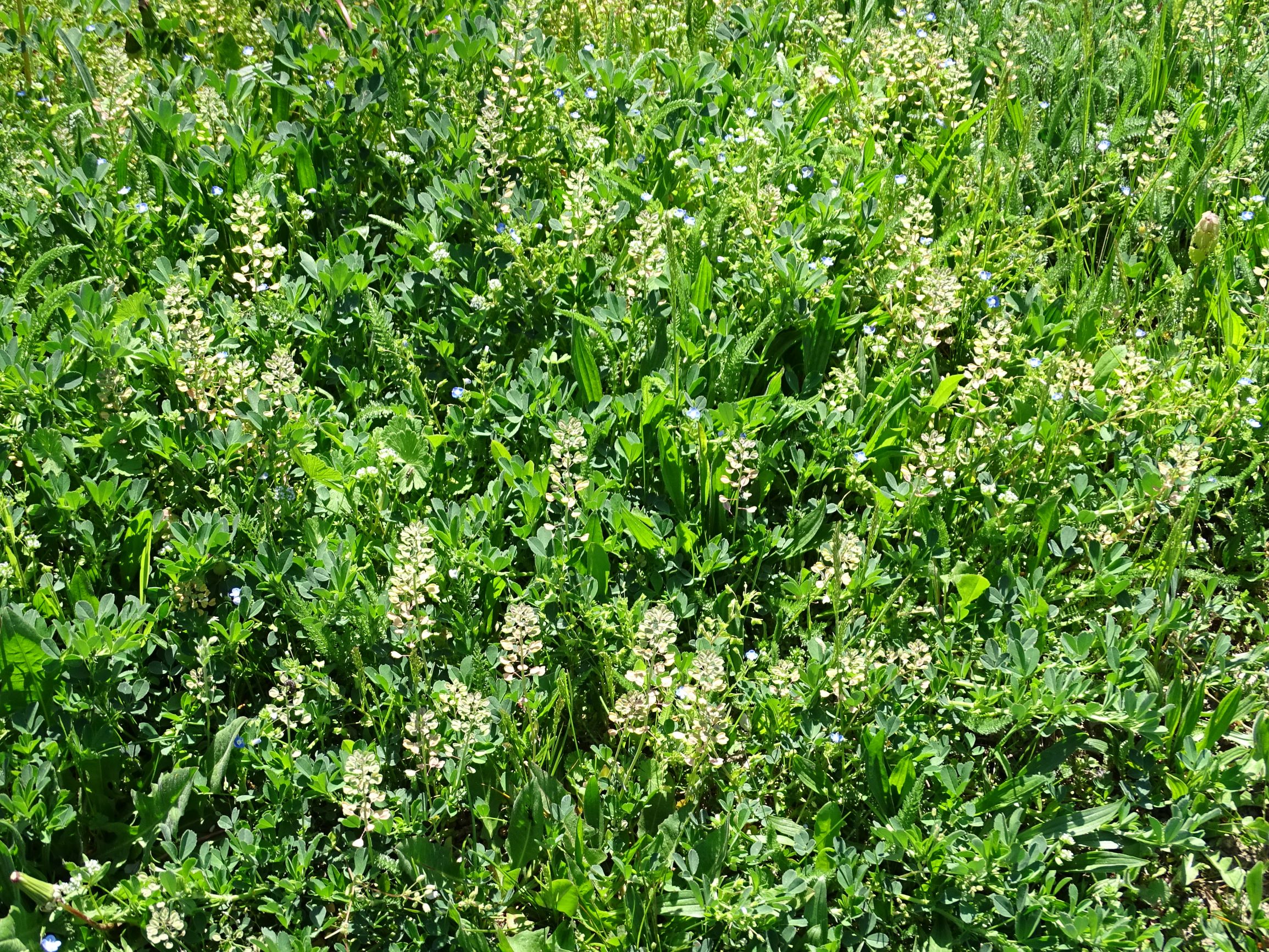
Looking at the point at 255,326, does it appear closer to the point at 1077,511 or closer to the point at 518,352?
the point at 518,352

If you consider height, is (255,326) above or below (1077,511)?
above

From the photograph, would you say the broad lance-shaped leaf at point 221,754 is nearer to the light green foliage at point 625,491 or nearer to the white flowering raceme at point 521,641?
the light green foliage at point 625,491

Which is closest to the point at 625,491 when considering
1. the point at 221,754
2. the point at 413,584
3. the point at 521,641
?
the point at 521,641

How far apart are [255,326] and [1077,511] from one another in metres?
2.66

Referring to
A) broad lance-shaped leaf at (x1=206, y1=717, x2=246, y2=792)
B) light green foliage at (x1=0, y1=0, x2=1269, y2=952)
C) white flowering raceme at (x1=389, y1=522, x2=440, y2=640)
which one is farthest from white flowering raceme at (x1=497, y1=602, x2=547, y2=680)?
broad lance-shaped leaf at (x1=206, y1=717, x2=246, y2=792)

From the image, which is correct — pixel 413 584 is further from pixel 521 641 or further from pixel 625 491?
pixel 625 491

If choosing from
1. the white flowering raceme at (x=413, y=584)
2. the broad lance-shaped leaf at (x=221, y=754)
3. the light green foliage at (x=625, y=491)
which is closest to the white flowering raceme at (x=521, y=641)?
the light green foliage at (x=625, y=491)

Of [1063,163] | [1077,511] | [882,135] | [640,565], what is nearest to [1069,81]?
[1063,163]

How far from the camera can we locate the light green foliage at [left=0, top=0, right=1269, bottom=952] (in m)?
2.71

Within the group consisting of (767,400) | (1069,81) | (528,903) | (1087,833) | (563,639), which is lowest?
(528,903)

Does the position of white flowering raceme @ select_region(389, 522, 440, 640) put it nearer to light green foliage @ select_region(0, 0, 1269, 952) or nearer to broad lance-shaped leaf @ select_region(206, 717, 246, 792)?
light green foliage @ select_region(0, 0, 1269, 952)

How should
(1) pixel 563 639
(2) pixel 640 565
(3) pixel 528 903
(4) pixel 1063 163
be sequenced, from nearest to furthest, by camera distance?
(3) pixel 528 903 < (1) pixel 563 639 < (2) pixel 640 565 < (4) pixel 1063 163

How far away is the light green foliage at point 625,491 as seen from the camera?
2713mm

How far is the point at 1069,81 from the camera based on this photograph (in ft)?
15.8
